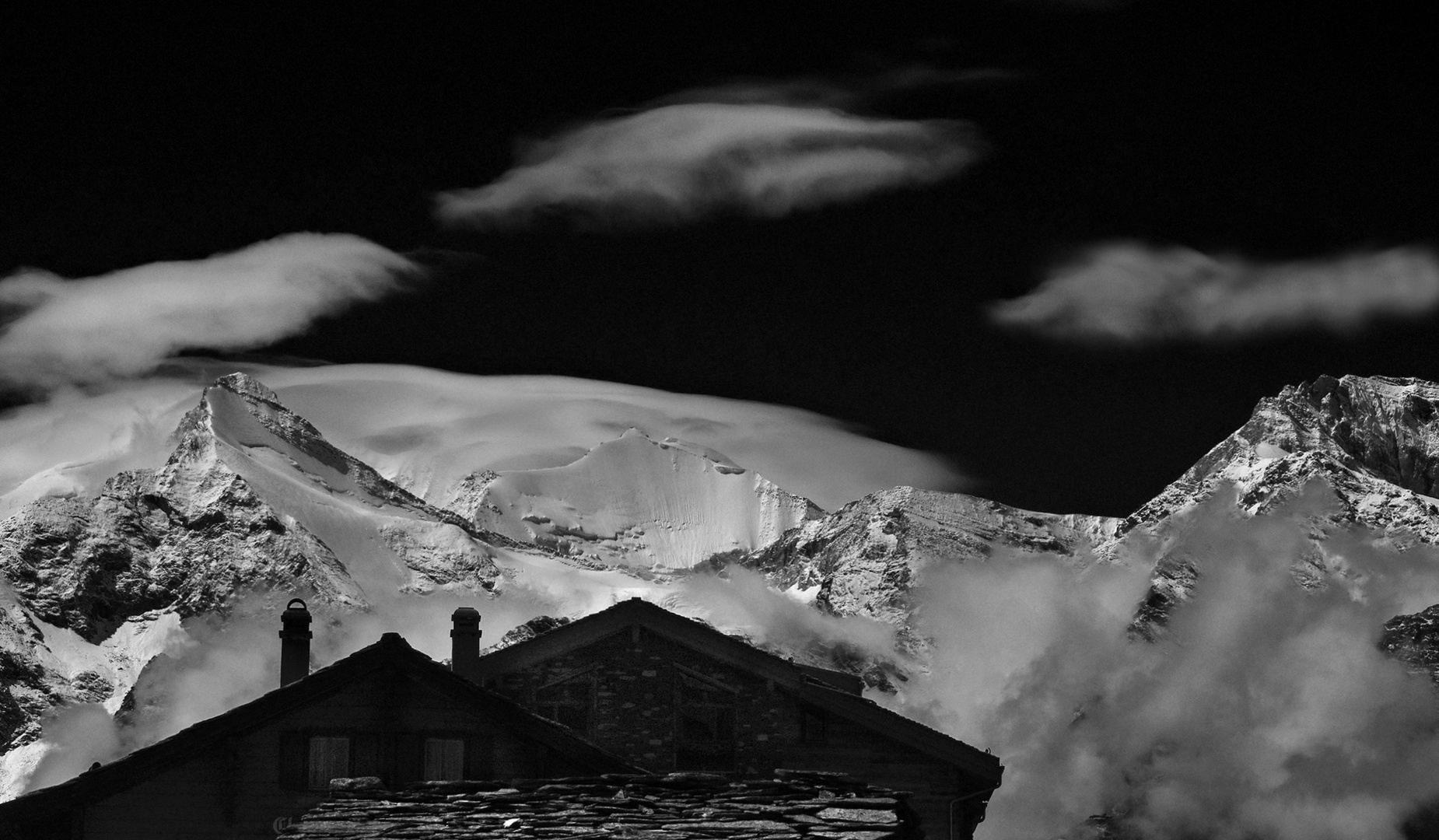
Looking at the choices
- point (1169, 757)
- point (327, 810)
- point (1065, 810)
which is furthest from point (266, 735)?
point (1169, 757)

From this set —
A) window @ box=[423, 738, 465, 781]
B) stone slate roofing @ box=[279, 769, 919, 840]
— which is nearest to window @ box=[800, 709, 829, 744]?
window @ box=[423, 738, 465, 781]

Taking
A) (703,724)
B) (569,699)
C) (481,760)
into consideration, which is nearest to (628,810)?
(481,760)

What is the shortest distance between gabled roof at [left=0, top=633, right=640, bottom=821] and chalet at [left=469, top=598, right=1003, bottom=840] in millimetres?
6149

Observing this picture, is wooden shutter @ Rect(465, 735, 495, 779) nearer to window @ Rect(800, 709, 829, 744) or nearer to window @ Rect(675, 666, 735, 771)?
window @ Rect(675, 666, 735, 771)

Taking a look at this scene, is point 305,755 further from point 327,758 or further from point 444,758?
point 444,758

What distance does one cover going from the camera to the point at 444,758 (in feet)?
103

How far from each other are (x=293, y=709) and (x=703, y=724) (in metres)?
8.31

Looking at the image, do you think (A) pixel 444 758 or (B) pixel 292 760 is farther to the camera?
(B) pixel 292 760

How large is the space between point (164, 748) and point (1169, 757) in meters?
169

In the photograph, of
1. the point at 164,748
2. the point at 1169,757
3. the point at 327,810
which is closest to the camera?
the point at 327,810

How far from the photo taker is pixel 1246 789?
175750 millimetres

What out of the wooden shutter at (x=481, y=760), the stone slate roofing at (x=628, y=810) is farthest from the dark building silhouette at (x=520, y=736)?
the stone slate roofing at (x=628, y=810)

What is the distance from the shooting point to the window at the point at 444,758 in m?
31.4

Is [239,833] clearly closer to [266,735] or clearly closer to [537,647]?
[266,735]
